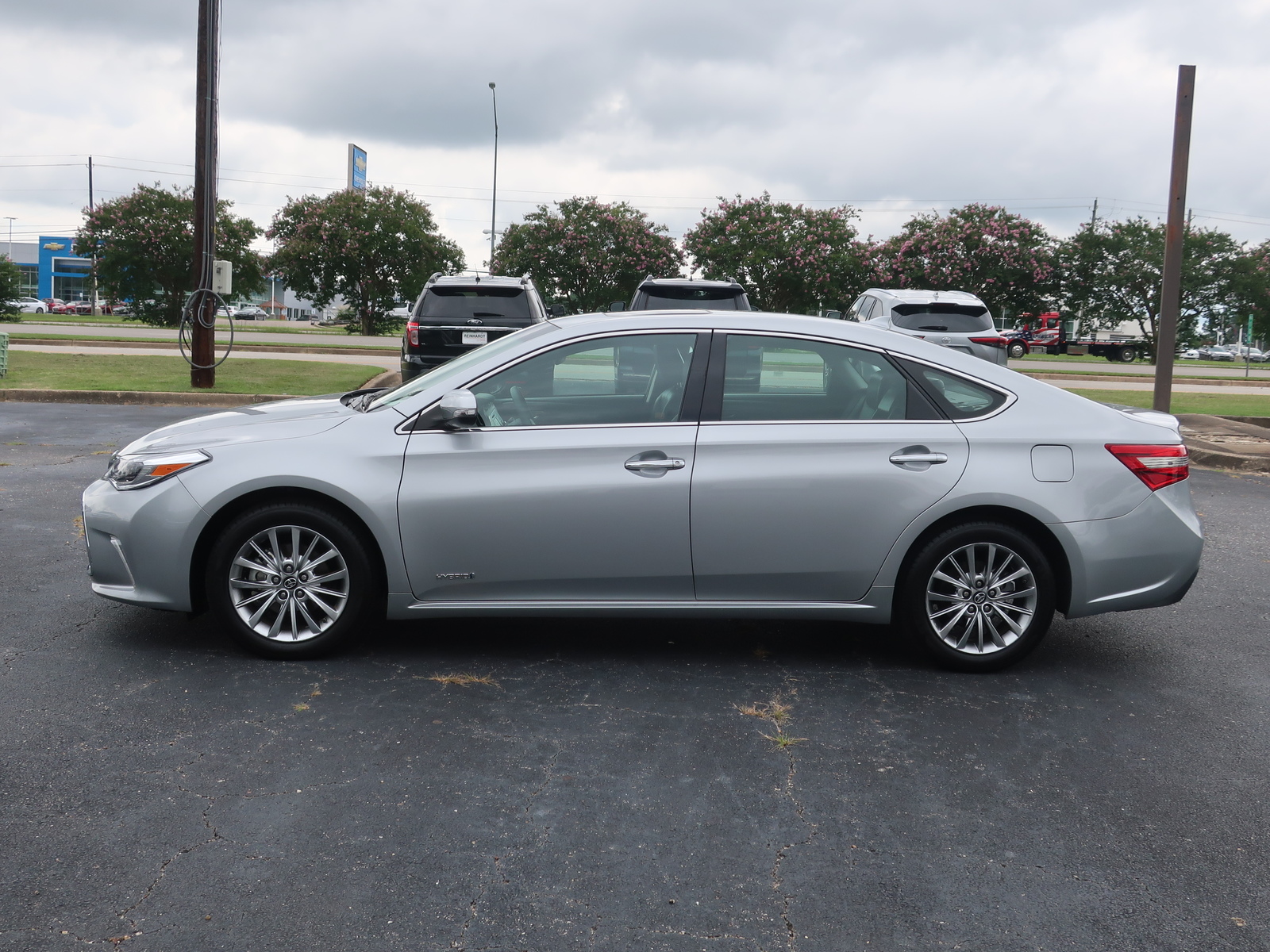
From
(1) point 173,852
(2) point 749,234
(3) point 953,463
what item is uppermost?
(2) point 749,234

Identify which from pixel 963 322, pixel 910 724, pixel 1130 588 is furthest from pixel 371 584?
pixel 963 322

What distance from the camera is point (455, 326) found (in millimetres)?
12516

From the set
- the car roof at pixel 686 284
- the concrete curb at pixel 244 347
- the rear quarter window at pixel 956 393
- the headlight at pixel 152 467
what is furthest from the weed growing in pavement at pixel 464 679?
the concrete curb at pixel 244 347

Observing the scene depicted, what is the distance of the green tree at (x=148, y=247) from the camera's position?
40.2 m

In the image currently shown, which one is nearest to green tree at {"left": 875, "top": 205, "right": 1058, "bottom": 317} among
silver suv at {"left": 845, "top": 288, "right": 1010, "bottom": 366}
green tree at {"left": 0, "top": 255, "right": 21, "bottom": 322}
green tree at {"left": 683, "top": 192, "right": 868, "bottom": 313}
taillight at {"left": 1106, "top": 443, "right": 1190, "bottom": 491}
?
green tree at {"left": 683, "top": 192, "right": 868, "bottom": 313}

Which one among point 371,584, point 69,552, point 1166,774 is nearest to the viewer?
point 1166,774

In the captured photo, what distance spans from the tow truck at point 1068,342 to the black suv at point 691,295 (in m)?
35.1

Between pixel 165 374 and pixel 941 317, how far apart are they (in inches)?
482

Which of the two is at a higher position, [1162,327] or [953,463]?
[1162,327]

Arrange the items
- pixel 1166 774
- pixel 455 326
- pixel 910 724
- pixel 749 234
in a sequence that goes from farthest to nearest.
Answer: pixel 749 234
pixel 455 326
pixel 910 724
pixel 1166 774

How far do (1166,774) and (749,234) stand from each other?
39080mm

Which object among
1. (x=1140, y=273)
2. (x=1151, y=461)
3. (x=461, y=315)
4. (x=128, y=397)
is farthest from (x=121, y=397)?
(x=1140, y=273)

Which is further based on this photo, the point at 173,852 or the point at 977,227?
the point at 977,227

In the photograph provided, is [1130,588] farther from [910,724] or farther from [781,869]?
[781,869]
